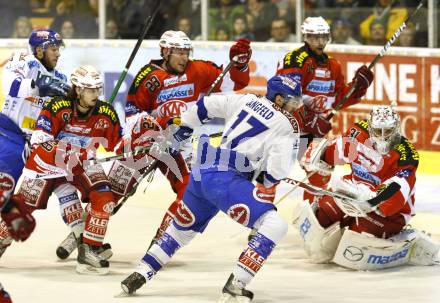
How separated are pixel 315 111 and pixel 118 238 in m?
1.62

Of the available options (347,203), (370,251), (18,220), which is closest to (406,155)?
(347,203)

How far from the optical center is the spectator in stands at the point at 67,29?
1303 cm

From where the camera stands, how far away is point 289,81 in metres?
7.40

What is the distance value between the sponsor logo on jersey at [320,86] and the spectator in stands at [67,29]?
4378 mm

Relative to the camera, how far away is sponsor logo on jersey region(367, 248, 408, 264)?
8.06 metres

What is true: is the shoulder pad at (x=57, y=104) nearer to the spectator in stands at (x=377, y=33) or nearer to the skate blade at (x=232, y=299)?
the skate blade at (x=232, y=299)

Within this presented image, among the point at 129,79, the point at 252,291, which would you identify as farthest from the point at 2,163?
the point at 129,79

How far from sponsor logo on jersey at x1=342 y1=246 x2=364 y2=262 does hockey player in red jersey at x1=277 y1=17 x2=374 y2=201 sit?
39.8 inches

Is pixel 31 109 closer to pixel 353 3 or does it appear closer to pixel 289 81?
pixel 289 81

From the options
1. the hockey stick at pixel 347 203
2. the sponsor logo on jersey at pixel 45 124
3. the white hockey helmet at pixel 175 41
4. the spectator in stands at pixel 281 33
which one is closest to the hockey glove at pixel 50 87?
the sponsor logo on jersey at pixel 45 124

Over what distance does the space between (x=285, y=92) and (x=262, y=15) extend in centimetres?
504

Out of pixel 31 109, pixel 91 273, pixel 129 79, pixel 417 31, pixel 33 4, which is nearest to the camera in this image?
pixel 91 273

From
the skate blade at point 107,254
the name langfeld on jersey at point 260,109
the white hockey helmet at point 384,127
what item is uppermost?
the name langfeld on jersey at point 260,109

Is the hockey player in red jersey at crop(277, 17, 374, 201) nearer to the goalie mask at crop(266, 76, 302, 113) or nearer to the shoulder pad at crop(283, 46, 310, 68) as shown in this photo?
the shoulder pad at crop(283, 46, 310, 68)
